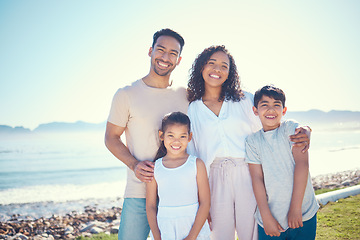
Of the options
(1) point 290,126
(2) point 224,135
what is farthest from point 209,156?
(1) point 290,126

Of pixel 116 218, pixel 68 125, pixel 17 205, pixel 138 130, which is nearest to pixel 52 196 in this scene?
pixel 17 205

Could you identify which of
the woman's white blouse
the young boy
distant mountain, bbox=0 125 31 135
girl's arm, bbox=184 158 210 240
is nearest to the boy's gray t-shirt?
the young boy

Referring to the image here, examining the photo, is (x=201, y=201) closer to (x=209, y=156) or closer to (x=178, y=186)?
(x=178, y=186)

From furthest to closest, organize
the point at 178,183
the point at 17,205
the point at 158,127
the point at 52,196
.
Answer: the point at 52,196 < the point at 17,205 < the point at 158,127 < the point at 178,183

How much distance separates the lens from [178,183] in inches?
109

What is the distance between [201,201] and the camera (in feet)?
9.05

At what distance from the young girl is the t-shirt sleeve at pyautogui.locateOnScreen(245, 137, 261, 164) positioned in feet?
1.68

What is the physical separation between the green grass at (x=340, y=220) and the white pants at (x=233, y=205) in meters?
1.74

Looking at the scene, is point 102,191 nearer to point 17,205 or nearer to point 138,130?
point 17,205

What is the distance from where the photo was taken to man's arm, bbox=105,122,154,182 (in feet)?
9.52

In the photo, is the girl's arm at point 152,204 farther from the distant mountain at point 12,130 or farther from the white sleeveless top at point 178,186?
the distant mountain at point 12,130

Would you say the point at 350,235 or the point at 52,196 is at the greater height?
the point at 350,235

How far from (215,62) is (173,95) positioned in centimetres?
68

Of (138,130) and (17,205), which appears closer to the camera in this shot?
(138,130)
